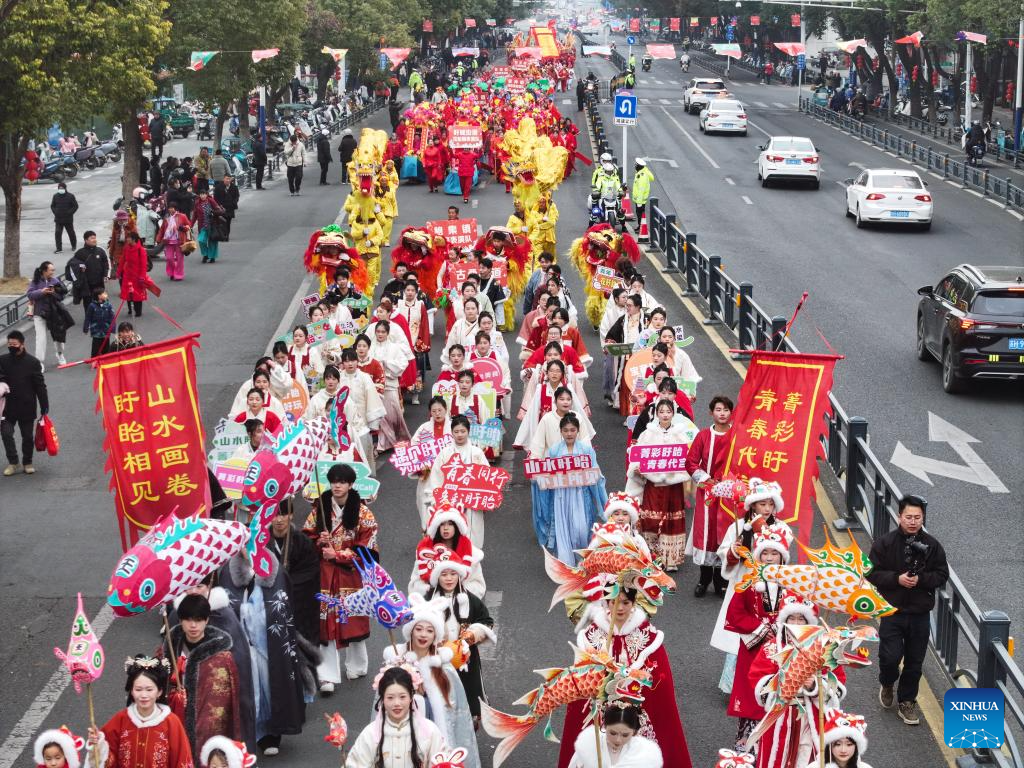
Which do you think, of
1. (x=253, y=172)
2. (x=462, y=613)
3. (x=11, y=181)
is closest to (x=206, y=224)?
(x=11, y=181)

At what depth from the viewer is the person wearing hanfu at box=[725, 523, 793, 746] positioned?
8.98m

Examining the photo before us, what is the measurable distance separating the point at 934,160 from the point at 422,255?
24869mm

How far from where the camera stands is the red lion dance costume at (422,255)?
21.0m

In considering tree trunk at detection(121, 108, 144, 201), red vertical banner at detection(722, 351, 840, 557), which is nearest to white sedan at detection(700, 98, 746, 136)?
tree trunk at detection(121, 108, 144, 201)

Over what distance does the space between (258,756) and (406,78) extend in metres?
68.6

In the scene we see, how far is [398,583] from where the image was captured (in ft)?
41.8

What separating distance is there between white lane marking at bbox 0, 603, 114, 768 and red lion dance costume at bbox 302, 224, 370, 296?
29.8ft

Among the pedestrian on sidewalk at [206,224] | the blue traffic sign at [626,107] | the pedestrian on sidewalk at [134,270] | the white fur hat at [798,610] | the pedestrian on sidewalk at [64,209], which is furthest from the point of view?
the blue traffic sign at [626,107]

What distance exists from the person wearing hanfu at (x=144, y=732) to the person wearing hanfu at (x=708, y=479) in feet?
17.7

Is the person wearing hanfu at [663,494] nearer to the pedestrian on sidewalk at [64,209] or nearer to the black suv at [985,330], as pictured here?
the black suv at [985,330]

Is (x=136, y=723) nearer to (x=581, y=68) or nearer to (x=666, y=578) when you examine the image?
(x=666, y=578)

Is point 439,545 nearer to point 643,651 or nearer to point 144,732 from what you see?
point 643,651

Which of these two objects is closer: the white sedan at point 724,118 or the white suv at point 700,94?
the white sedan at point 724,118

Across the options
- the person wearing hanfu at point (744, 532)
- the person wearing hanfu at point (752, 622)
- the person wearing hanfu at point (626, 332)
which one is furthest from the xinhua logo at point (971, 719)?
the person wearing hanfu at point (626, 332)
